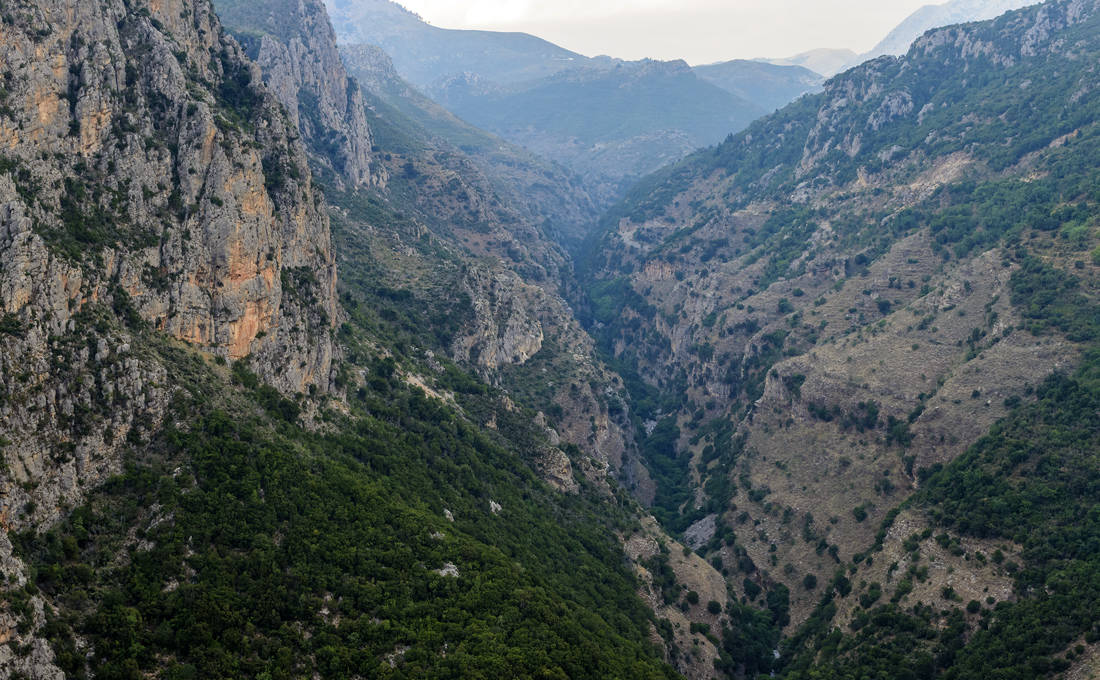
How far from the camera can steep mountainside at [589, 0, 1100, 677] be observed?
96250 mm

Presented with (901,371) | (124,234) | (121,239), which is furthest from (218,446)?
(901,371)

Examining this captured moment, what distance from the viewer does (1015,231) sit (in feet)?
453

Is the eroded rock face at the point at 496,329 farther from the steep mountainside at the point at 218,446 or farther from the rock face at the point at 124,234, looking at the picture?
the rock face at the point at 124,234

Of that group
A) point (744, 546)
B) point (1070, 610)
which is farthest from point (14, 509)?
point (744, 546)

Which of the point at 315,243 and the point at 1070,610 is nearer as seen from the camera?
the point at 1070,610

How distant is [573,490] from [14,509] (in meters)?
77.0

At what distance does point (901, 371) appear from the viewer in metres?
129

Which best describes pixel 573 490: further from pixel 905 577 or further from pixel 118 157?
pixel 118 157

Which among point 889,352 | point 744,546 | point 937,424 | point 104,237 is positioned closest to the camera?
point 104,237

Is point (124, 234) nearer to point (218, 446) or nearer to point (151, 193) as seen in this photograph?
point (151, 193)

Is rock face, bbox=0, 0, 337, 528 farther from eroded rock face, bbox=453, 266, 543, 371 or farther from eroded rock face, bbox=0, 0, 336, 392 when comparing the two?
eroded rock face, bbox=453, 266, 543, 371

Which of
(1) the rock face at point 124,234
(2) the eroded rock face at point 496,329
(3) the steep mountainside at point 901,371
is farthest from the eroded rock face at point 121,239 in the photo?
(3) the steep mountainside at point 901,371

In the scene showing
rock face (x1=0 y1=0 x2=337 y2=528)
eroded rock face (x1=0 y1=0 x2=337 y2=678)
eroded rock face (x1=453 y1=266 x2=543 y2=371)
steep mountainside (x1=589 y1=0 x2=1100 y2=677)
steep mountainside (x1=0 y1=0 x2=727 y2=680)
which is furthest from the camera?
eroded rock face (x1=453 y1=266 x2=543 y2=371)

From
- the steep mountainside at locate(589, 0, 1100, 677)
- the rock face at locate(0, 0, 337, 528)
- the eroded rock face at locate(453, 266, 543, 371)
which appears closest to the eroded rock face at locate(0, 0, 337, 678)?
the rock face at locate(0, 0, 337, 528)
